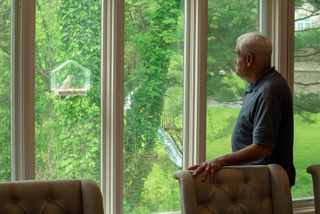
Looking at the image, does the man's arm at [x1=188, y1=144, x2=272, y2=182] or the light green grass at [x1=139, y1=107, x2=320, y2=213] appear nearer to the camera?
the man's arm at [x1=188, y1=144, x2=272, y2=182]

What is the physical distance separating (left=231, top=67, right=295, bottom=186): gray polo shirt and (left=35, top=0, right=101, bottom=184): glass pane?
122 cm

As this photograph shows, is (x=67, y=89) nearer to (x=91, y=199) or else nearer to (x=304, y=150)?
(x=91, y=199)

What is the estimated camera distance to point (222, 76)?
3.97 metres

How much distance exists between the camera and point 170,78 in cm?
375

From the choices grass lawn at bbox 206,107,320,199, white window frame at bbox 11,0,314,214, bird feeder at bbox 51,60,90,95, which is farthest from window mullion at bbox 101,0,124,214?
grass lawn at bbox 206,107,320,199

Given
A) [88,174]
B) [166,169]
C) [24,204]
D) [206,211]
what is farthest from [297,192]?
[24,204]

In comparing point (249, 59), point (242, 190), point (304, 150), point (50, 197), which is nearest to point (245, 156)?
point (242, 190)

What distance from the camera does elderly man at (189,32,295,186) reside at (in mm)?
2457

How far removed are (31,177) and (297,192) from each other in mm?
2319

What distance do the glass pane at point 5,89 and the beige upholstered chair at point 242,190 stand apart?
1.34 meters

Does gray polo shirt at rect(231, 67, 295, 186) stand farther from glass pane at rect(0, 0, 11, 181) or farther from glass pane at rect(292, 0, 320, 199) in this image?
glass pane at rect(292, 0, 320, 199)

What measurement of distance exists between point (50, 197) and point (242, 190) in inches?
37.0

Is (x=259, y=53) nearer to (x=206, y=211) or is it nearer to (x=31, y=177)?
→ (x=206, y=211)

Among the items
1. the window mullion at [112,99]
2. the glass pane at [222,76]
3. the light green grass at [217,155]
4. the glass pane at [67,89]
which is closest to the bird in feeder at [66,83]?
the glass pane at [67,89]
